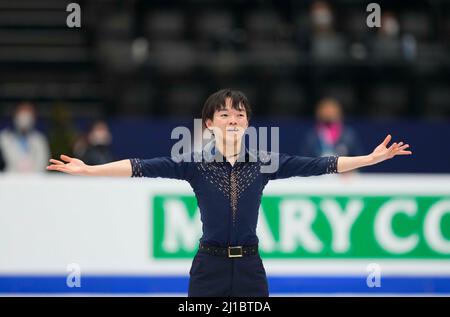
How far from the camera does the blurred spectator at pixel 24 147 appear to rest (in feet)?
33.9

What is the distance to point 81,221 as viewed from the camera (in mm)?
7379

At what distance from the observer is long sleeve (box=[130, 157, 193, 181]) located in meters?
4.18

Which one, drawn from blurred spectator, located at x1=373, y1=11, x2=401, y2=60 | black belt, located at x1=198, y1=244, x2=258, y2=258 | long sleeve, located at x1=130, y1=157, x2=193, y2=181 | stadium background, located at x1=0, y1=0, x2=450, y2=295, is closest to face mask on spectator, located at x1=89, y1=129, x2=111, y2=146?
stadium background, located at x1=0, y1=0, x2=450, y2=295

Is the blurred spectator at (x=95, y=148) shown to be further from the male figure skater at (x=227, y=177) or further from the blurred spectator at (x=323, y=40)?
the male figure skater at (x=227, y=177)

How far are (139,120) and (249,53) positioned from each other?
1.65 meters

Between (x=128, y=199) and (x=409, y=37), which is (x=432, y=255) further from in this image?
(x=409, y=37)

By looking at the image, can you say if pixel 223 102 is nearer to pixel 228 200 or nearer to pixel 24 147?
pixel 228 200

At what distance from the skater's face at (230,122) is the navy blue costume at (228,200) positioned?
127mm

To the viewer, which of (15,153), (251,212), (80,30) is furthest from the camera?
(80,30)

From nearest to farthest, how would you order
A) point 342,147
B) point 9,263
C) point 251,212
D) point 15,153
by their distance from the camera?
1. point 251,212
2. point 9,263
3. point 342,147
4. point 15,153

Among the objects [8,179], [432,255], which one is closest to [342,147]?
[432,255]

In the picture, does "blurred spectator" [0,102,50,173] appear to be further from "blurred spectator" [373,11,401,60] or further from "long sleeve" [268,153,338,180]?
"long sleeve" [268,153,338,180]

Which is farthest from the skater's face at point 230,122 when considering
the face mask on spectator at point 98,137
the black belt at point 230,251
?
the face mask on spectator at point 98,137

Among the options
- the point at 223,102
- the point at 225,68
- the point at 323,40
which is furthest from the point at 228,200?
the point at 323,40
